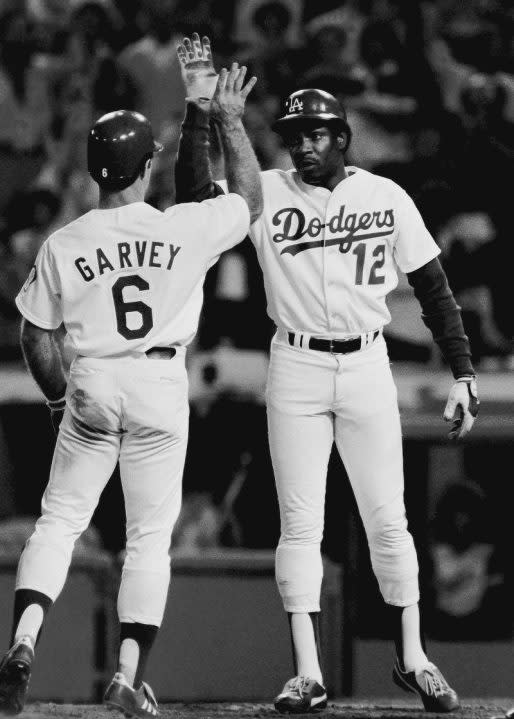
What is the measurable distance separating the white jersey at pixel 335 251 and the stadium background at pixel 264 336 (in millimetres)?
431

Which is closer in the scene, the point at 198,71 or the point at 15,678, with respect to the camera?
the point at 15,678

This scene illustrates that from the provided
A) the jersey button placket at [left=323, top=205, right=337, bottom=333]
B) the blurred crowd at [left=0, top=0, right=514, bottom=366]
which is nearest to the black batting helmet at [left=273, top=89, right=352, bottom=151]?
the jersey button placket at [left=323, top=205, right=337, bottom=333]

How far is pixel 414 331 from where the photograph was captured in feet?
23.2

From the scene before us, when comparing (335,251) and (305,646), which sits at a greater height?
(335,251)

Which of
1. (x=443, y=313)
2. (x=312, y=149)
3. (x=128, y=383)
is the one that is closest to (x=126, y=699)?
(x=128, y=383)

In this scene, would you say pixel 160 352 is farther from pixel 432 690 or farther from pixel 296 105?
pixel 432 690

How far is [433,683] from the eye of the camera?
4.30 m

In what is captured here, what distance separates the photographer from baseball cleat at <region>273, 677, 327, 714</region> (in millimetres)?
4219

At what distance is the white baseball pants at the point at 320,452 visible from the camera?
14.3 feet

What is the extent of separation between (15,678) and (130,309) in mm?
1182

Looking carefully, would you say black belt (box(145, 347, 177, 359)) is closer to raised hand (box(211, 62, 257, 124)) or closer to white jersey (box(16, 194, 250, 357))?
white jersey (box(16, 194, 250, 357))

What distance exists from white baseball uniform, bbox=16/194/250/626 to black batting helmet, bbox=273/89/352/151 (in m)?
0.58

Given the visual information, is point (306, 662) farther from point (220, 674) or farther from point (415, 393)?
point (415, 393)

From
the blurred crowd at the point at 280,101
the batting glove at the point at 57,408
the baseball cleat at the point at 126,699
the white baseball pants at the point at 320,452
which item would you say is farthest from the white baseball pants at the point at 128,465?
the blurred crowd at the point at 280,101
